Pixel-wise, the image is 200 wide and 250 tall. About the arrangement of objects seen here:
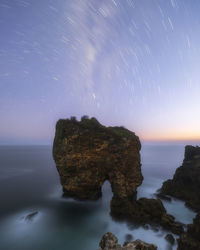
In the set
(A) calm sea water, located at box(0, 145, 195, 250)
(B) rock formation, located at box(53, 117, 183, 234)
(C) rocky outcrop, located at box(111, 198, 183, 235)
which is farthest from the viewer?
(B) rock formation, located at box(53, 117, 183, 234)

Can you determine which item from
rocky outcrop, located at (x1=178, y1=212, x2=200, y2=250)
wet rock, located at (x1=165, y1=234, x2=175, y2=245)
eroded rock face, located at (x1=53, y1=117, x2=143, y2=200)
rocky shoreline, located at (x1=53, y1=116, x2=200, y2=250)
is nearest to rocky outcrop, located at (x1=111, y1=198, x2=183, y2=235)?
rocky shoreline, located at (x1=53, y1=116, x2=200, y2=250)

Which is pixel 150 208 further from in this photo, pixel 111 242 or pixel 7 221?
pixel 7 221

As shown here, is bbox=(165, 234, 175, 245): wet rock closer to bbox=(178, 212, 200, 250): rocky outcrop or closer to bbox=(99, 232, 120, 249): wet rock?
bbox=(178, 212, 200, 250): rocky outcrop

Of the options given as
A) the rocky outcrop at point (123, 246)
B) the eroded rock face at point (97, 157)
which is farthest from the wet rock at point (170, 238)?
the eroded rock face at point (97, 157)

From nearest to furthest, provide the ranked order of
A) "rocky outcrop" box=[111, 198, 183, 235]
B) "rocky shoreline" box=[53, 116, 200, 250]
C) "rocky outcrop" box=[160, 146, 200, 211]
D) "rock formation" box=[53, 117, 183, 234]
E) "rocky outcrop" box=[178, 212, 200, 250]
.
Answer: "rocky outcrop" box=[178, 212, 200, 250] → "rocky outcrop" box=[111, 198, 183, 235] → "rocky shoreline" box=[53, 116, 200, 250] → "rock formation" box=[53, 117, 183, 234] → "rocky outcrop" box=[160, 146, 200, 211]

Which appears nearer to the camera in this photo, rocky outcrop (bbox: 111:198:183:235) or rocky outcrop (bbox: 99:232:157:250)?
rocky outcrop (bbox: 99:232:157:250)

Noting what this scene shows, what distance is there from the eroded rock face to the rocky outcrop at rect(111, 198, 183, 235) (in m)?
2.24

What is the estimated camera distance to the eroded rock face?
27.8 meters

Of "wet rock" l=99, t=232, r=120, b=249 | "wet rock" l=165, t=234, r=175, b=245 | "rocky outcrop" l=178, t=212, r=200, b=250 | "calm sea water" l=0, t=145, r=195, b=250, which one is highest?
"wet rock" l=99, t=232, r=120, b=249

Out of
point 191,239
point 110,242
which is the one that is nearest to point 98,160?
point 191,239

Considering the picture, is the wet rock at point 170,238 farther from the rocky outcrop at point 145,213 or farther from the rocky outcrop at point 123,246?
the rocky outcrop at point 123,246

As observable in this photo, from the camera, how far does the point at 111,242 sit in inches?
445

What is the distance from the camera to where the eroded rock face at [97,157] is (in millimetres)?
27750

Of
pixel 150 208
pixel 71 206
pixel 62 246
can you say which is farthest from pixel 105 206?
pixel 62 246
